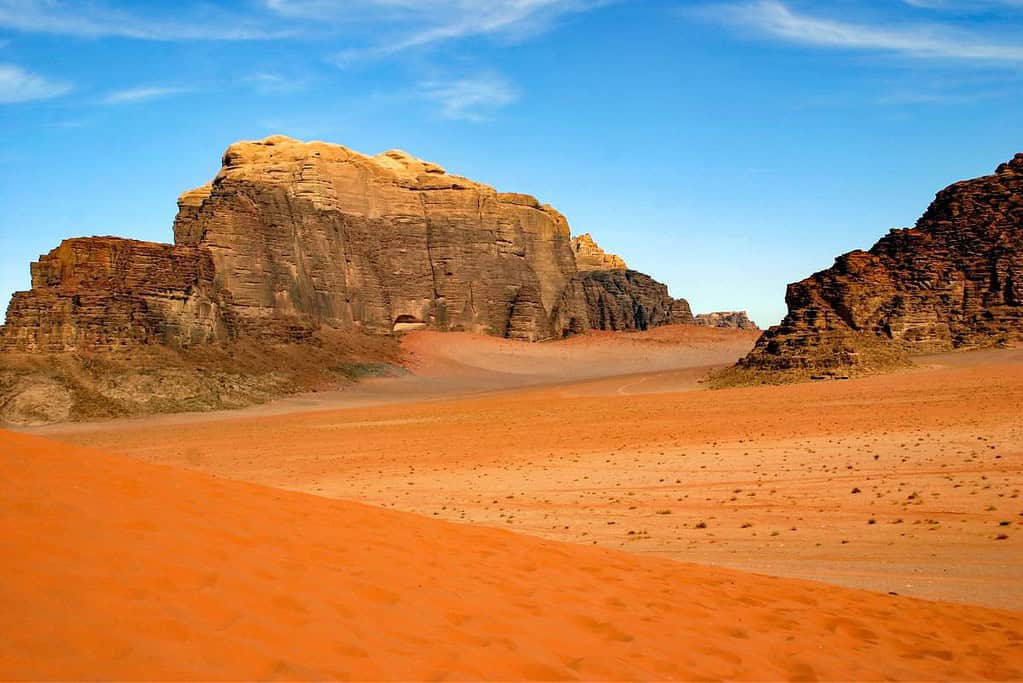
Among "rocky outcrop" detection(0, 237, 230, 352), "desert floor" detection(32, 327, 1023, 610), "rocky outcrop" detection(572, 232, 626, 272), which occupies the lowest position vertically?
"desert floor" detection(32, 327, 1023, 610)

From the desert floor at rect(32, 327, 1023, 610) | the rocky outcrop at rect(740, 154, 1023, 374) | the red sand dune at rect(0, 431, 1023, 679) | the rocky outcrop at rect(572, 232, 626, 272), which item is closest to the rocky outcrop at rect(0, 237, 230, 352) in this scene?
the desert floor at rect(32, 327, 1023, 610)

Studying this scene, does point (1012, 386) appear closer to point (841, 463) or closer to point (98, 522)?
point (841, 463)

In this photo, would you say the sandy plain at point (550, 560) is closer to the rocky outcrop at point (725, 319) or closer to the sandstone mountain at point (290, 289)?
the sandstone mountain at point (290, 289)

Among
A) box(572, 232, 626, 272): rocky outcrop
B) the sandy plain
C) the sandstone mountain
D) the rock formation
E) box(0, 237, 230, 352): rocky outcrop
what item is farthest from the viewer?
box(572, 232, 626, 272): rocky outcrop

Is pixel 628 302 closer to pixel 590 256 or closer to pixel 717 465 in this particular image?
pixel 590 256

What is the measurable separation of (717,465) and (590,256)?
4174 inches

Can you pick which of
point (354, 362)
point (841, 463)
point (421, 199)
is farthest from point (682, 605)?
point (421, 199)

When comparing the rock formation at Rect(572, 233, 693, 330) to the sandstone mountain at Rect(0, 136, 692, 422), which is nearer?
the sandstone mountain at Rect(0, 136, 692, 422)

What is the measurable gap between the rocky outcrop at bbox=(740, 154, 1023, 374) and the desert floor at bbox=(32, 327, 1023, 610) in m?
3.35

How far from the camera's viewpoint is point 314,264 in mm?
68062

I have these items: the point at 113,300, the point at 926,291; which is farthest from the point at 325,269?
the point at 926,291

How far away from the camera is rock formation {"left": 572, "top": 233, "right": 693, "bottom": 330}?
98.1 m

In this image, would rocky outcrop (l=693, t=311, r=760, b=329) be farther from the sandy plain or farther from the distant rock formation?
the sandy plain

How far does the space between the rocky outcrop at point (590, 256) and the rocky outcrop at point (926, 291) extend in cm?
7256
